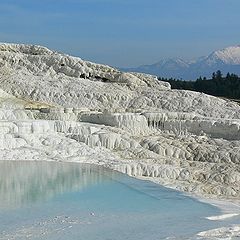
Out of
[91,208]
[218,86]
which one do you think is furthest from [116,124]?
[218,86]

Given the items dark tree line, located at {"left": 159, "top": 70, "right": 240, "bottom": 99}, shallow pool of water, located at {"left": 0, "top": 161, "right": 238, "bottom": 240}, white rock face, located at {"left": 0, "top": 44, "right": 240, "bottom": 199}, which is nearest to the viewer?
shallow pool of water, located at {"left": 0, "top": 161, "right": 238, "bottom": 240}

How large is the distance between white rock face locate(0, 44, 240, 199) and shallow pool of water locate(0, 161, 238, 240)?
6.45ft

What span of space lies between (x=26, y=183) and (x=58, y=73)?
19897 mm

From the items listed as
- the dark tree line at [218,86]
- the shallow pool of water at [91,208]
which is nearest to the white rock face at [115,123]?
the shallow pool of water at [91,208]

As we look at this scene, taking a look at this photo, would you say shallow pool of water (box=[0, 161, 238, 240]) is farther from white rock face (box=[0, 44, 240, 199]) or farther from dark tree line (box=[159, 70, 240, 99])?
dark tree line (box=[159, 70, 240, 99])

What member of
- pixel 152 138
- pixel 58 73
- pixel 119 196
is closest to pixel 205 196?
pixel 119 196

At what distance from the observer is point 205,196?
15.6 m

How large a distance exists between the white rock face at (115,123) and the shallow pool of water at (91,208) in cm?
197

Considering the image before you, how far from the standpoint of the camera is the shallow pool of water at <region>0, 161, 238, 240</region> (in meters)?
11.0

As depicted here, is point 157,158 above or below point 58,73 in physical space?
below

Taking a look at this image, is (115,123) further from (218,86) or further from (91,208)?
(218,86)

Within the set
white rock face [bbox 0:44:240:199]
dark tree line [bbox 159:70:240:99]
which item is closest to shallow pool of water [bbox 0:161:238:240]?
white rock face [bbox 0:44:240:199]

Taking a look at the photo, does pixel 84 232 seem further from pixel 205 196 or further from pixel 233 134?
pixel 233 134

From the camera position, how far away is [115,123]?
25531 mm
